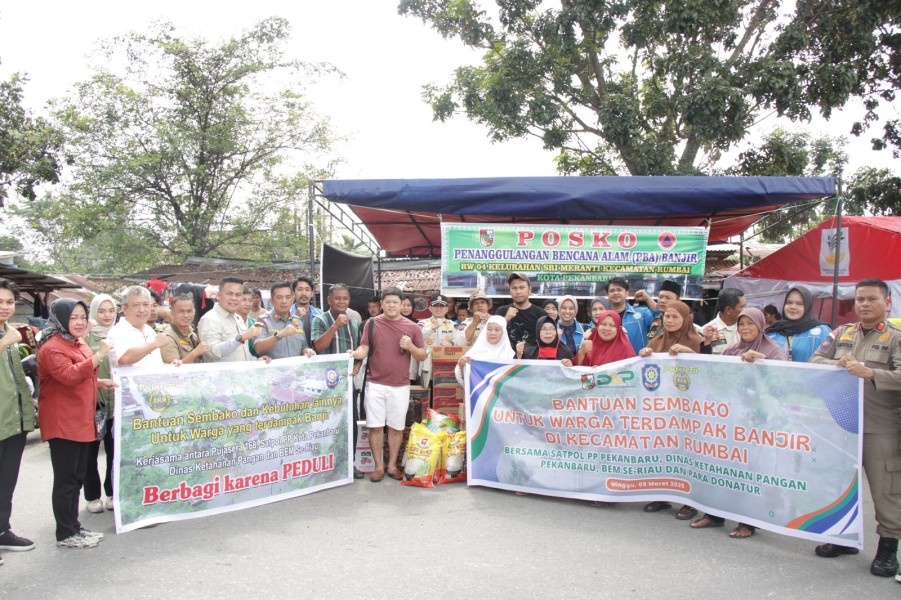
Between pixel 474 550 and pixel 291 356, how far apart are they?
2467 millimetres

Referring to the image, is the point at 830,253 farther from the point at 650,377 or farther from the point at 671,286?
the point at 650,377

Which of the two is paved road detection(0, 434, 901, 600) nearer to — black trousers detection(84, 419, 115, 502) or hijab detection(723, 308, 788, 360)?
black trousers detection(84, 419, 115, 502)

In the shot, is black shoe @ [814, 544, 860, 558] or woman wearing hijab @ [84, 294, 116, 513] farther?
woman wearing hijab @ [84, 294, 116, 513]

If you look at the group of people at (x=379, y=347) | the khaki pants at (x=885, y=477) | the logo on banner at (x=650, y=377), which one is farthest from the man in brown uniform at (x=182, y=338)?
the khaki pants at (x=885, y=477)

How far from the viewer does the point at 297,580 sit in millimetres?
3705

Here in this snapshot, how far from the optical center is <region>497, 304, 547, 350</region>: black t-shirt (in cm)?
634

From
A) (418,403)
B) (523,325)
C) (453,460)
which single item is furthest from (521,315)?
(453,460)

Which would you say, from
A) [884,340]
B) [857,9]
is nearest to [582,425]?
[884,340]

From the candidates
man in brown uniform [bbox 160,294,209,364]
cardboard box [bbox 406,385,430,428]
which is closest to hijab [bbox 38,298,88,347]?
man in brown uniform [bbox 160,294,209,364]

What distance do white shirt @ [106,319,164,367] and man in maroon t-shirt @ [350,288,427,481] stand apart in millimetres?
1823

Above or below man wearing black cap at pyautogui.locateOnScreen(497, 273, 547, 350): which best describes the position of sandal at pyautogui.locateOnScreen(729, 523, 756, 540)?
below

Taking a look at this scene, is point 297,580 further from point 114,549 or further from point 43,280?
point 43,280

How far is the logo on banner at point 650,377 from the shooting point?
4.93 m

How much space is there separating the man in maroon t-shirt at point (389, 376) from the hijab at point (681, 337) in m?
2.13
